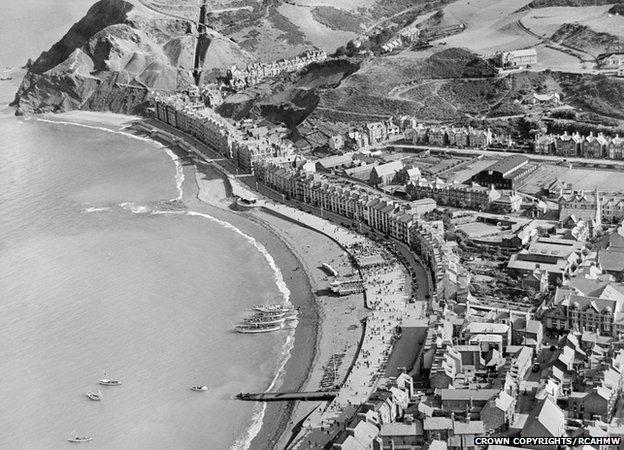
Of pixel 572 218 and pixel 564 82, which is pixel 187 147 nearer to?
pixel 564 82

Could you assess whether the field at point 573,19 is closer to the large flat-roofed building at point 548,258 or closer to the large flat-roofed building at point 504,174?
the large flat-roofed building at point 504,174

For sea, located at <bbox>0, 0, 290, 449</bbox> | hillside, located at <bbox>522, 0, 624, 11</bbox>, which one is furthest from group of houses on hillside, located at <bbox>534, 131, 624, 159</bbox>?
hillside, located at <bbox>522, 0, 624, 11</bbox>

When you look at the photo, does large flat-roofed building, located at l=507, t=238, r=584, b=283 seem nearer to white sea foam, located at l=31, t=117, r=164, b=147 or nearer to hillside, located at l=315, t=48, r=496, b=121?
hillside, located at l=315, t=48, r=496, b=121

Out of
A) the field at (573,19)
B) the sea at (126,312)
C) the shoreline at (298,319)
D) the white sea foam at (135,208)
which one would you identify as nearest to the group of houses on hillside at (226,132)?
the sea at (126,312)

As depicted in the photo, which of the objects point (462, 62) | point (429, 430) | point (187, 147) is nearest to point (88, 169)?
point (187, 147)

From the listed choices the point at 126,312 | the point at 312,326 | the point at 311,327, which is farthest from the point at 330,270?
the point at 126,312

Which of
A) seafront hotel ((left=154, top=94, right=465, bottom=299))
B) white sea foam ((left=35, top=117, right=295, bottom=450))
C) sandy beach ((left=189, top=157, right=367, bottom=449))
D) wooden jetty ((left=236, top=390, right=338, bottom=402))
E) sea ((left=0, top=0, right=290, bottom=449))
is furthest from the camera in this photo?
seafront hotel ((left=154, top=94, right=465, bottom=299))
